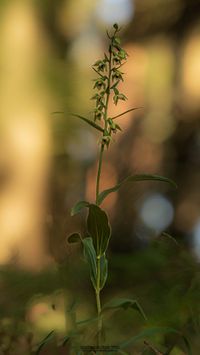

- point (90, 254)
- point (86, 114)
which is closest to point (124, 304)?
point (90, 254)

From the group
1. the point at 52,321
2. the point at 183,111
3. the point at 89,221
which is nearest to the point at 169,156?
the point at 183,111

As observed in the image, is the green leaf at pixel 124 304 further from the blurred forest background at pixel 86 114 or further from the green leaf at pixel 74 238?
the blurred forest background at pixel 86 114

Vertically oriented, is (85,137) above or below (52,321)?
above

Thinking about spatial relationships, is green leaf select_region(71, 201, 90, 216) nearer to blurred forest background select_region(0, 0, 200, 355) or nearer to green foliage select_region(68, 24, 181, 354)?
green foliage select_region(68, 24, 181, 354)

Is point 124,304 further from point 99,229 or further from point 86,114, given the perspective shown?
point 86,114

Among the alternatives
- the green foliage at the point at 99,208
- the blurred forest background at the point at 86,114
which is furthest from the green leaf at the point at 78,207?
the blurred forest background at the point at 86,114

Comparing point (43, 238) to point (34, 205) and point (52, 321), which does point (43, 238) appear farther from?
point (52, 321)

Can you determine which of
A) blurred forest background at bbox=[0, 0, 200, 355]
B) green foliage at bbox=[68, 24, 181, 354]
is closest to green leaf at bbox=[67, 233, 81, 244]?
green foliage at bbox=[68, 24, 181, 354]

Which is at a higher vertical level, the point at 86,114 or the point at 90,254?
the point at 86,114
